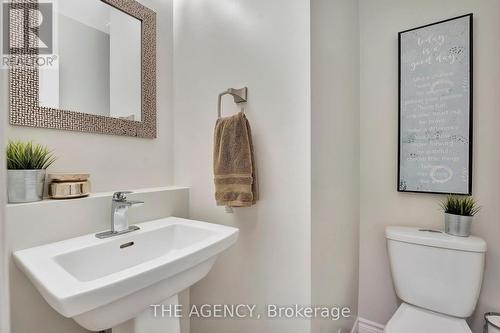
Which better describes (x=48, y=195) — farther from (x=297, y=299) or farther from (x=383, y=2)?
(x=383, y=2)

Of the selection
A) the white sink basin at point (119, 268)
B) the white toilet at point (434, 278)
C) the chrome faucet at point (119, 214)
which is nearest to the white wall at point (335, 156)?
the white toilet at point (434, 278)

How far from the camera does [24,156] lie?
30.8 inches

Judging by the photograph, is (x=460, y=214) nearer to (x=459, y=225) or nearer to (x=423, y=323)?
(x=459, y=225)

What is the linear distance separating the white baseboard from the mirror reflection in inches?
71.6

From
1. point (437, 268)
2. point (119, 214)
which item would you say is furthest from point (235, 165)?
point (437, 268)

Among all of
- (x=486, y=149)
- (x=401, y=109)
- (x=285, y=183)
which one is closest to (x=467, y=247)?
(x=486, y=149)

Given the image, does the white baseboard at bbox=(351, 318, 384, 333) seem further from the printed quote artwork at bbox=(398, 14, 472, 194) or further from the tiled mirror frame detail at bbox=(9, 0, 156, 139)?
the tiled mirror frame detail at bbox=(9, 0, 156, 139)

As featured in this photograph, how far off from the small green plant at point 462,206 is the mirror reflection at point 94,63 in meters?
1.65

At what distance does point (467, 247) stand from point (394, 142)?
62cm

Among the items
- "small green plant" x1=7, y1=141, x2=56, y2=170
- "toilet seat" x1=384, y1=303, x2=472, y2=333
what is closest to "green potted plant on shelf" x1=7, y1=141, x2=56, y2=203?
"small green plant" x1=7, y1=141, x2=56, y2=170

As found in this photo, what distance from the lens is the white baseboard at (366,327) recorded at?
1453mm

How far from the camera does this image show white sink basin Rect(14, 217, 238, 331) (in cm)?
52

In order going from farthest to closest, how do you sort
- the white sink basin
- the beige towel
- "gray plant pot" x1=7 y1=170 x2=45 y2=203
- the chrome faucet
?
1. the beige towel
2. the chrome faucet
3. "gray plant pot" x1=7 y1=170 x2=45 y2=203
4. the white sink basin

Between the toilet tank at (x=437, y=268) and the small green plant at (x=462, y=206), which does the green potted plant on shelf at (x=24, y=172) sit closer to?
the toilet tank at (x=437, y=268)
